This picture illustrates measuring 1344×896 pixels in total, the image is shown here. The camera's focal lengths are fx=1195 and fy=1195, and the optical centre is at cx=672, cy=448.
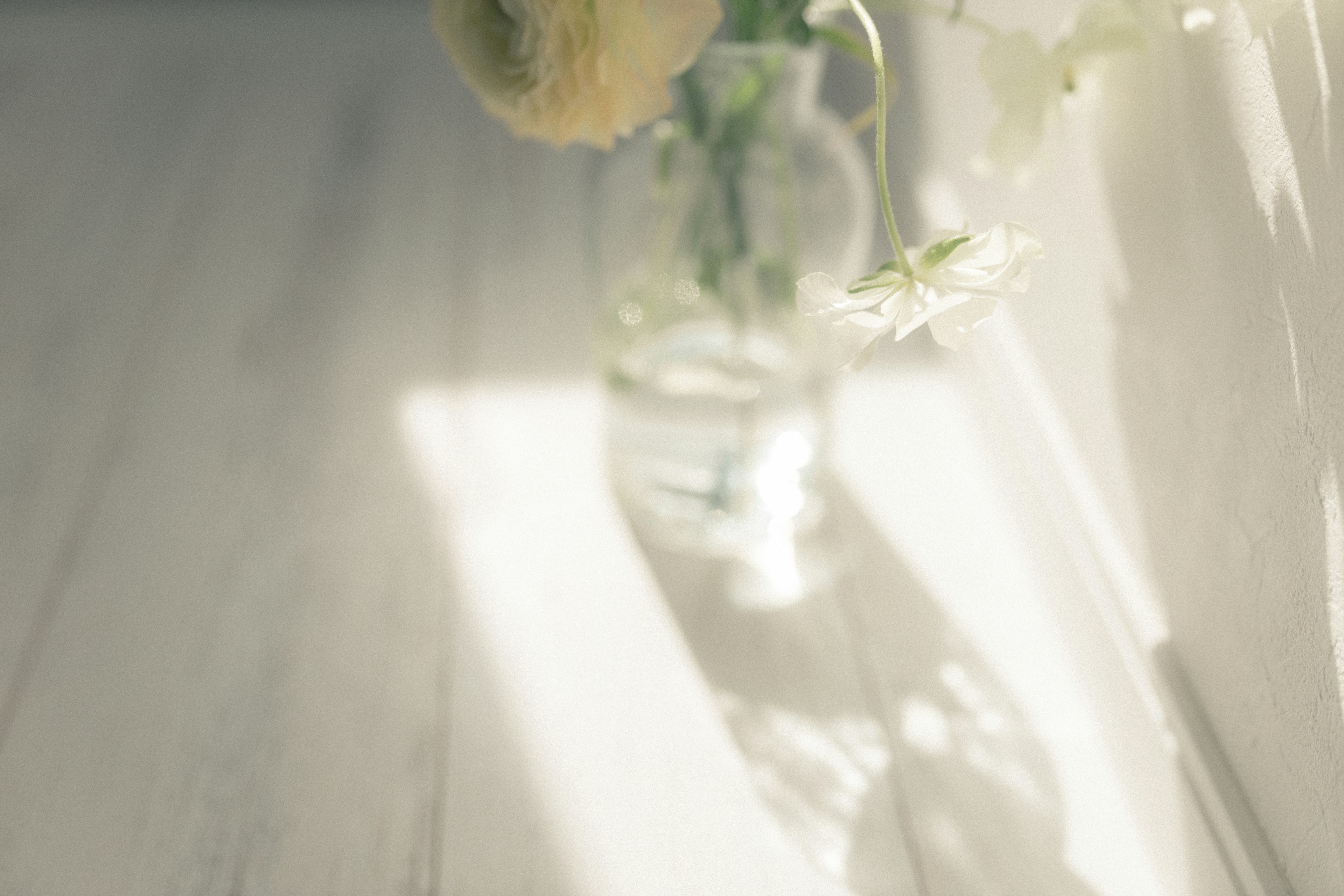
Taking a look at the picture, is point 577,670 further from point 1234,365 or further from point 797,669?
point 1234,365

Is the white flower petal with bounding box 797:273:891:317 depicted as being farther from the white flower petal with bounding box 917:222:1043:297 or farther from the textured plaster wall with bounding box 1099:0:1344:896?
the textured plaster wall with bounding box 1099:0:1344:896

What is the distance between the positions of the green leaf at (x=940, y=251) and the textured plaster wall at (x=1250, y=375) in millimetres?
168

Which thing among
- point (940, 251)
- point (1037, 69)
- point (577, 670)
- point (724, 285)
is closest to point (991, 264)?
point (940, 251)

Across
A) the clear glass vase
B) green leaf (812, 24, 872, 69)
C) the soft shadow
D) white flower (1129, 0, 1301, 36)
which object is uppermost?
green leaf (812, 24, 872, 69)

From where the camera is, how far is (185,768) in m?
0.78

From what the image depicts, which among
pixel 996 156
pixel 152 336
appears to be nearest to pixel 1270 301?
pixel 996 156

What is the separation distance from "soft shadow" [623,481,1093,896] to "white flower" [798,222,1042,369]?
38 centimetres

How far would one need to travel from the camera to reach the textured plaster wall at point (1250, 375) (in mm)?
541

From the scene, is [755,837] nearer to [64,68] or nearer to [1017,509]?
[1017,509]

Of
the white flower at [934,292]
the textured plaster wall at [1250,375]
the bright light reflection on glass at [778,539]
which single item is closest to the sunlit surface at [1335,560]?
the textured plaster wall at [1250,375]

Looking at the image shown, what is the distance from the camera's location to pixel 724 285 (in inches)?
33.2

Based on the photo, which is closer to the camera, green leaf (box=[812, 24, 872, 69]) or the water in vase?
green leaf (box=[812, 24, 872, 69])

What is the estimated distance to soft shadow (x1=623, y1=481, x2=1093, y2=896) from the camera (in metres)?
0.74

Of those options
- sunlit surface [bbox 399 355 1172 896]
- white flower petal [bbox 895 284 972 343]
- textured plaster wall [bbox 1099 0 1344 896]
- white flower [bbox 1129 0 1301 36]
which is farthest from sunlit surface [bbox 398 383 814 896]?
white flower [bbox 1129 0 1301 36]
